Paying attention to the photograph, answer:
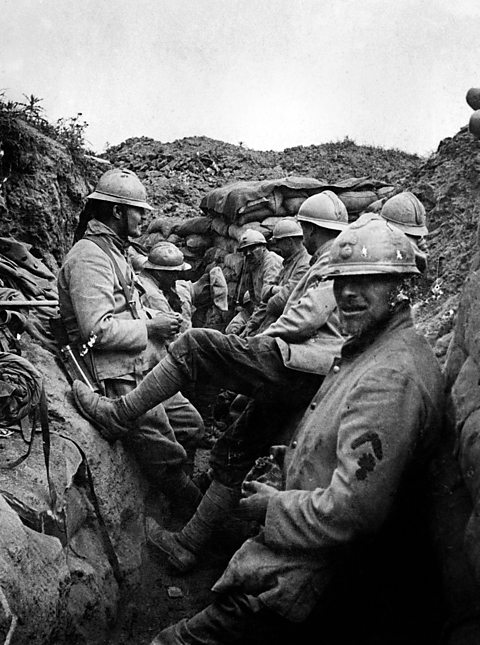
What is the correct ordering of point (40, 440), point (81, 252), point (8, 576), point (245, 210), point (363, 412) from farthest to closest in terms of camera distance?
point (245, 210) < point (81, 252) < point (40, 440) < point (8, 576) < point (363, 412)

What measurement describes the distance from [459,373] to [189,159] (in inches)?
616

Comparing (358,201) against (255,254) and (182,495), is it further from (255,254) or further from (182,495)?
(182,495)

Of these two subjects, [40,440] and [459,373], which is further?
[40,440]

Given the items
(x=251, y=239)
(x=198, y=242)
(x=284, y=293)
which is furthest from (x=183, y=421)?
(x=198, y=242)

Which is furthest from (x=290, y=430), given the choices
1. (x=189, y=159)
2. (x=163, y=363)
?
(x=189, y=159)

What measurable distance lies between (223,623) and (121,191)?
3.13 meters

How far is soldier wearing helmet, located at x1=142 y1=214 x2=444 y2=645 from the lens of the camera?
2.79 m

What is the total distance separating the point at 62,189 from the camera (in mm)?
8234

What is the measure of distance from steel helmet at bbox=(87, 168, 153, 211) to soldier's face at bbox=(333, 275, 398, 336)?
2537 mm

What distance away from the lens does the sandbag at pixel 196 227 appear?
13.8m

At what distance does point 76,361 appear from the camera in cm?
525

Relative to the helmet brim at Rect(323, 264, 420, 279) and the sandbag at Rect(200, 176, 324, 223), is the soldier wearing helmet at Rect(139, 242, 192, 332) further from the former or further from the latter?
the helmet brim at Rect(323, 264, 420, 279)

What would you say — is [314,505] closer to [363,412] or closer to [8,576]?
[363,412]

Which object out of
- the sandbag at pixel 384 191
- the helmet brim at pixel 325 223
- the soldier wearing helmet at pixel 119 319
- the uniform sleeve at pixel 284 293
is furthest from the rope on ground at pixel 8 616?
the sandbag at pixel 384 191
